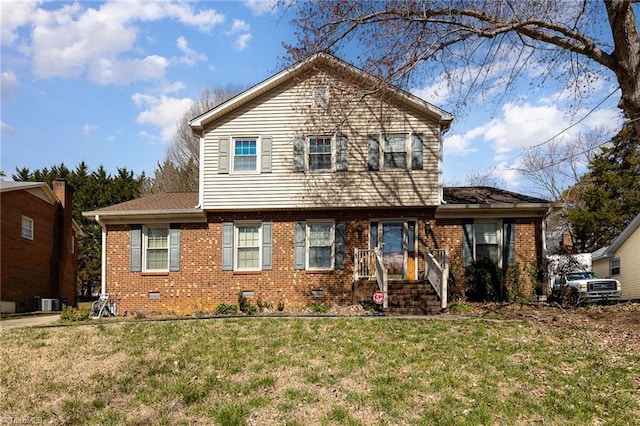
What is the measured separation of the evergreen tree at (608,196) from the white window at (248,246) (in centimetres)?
2298

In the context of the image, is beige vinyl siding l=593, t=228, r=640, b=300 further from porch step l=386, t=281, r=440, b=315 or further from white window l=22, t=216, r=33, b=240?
white window l=22, t=216, r=33, b=240

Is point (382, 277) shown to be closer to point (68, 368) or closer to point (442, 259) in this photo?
point (442, 259)

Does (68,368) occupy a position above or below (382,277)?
below

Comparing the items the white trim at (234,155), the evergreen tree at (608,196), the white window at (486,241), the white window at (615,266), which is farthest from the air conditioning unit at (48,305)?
the evergreen tree at (608,196)

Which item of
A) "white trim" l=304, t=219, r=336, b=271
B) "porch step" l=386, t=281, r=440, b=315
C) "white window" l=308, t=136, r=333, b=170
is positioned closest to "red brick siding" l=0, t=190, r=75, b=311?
"white trim" l=304, t=219, r=336, b=271

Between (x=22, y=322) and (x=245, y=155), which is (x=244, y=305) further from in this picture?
(x=22, y=322)

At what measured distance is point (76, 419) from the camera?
584 centimetres

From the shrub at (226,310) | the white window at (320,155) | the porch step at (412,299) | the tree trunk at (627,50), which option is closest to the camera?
the tree trunk at (627,50)

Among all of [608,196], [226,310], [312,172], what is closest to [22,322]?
[226,310]

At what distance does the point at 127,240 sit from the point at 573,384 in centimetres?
1295

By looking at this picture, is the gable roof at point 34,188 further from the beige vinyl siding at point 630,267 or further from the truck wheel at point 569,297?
the beige vinyl siding at point 630,267

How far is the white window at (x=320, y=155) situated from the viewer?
14680 millimetres

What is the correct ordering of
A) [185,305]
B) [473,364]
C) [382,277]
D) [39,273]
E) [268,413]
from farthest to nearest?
[39,273], [185,305], [382,277], [473,364], [268,413]

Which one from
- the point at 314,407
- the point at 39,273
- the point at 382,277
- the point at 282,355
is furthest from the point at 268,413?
the point at 39,273
